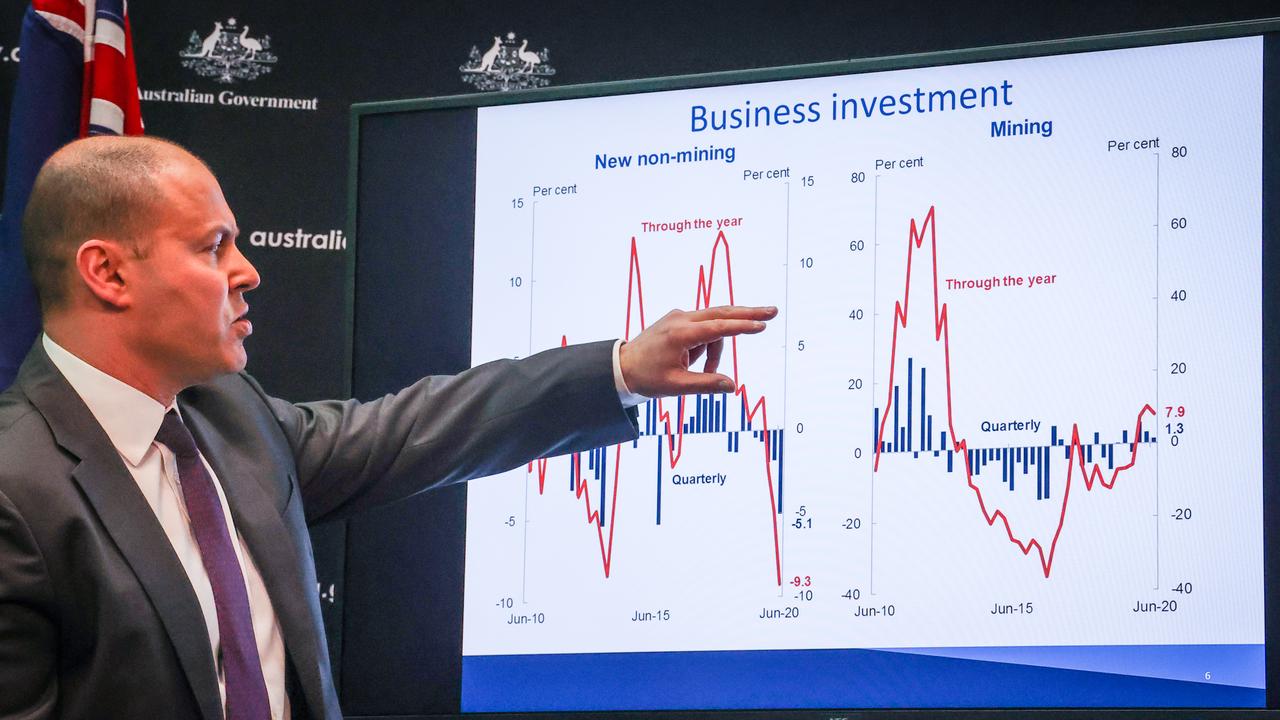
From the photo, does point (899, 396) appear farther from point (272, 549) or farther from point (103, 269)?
point (103, 269)

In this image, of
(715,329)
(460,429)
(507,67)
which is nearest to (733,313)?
(715,329)

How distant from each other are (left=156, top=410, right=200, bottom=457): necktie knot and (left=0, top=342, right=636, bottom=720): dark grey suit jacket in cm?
8

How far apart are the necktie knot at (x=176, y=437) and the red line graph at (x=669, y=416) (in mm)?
937

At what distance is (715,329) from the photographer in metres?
2.09

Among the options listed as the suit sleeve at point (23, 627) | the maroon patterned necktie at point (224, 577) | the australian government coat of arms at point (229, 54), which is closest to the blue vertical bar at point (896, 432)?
the maroon patterned necktie at point (224, 577)

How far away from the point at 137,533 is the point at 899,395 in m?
1.40

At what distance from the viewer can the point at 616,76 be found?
373cm

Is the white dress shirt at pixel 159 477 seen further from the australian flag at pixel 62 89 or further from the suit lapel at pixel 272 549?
the australian flag at pixel 62 89

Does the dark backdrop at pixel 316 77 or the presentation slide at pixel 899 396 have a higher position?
the dark backdrop at pixel 316 77

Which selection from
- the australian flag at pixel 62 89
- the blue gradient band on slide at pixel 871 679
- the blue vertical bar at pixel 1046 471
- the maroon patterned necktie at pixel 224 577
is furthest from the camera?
the australian flag at pixel 62 89

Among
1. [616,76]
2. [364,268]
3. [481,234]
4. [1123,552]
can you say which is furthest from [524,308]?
[1123,552]

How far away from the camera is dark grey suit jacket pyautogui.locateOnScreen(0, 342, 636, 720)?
72.8 inches

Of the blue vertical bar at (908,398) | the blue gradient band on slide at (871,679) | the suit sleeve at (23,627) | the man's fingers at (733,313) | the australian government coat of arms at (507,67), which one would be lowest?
the blue gradient band on slide at (871,679)

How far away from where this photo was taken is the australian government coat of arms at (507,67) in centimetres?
376
